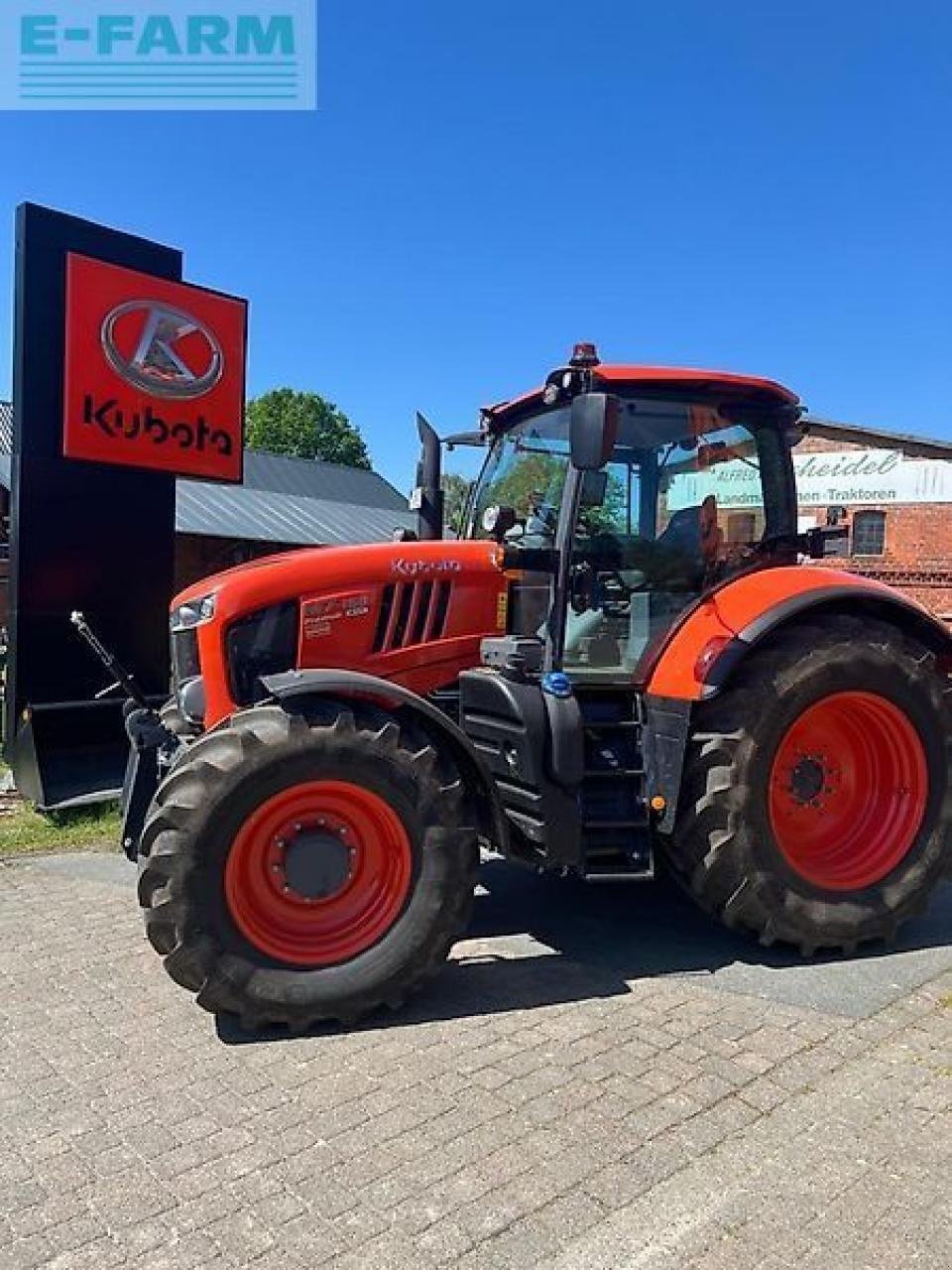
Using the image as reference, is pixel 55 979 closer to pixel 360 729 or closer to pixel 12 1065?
pixel 12 1065

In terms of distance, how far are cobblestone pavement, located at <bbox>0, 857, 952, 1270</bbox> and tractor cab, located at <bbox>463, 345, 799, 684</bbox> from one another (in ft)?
4.83

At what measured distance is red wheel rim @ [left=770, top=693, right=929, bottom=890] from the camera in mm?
4777

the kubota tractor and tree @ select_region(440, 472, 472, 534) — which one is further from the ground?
tree @ select_region(440, 472, 472, 534)

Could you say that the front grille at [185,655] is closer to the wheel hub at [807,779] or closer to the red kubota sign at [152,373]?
the wheel hub at [807,779]

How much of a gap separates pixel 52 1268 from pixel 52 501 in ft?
19.4

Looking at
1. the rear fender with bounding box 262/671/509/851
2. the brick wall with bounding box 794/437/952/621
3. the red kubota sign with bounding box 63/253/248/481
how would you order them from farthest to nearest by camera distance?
the brick wall with bounding box 794/437/952/621 → the red kubota sign with bounding box 63/253/248/481 → the rear fender with bounding box 262/671/509/851

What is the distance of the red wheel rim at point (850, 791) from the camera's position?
15.7 ft

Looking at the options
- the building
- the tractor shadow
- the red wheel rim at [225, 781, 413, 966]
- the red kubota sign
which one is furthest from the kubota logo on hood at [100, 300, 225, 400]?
the building

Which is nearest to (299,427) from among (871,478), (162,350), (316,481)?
(316,481)

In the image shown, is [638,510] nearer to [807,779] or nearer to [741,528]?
[741,528]

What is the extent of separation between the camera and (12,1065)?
354cm

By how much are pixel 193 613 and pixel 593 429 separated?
1947mm

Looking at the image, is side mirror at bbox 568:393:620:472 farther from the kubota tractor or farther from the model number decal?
the model number decal

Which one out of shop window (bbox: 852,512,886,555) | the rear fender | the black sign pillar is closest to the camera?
the rear fender
